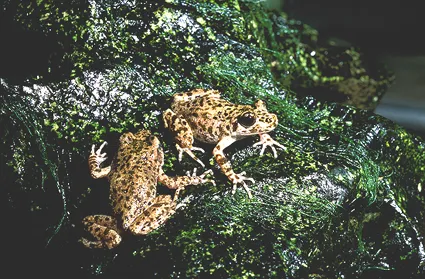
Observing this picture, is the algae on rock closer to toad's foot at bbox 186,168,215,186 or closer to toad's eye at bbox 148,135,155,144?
toad's foot at bbox 186,168,215,186

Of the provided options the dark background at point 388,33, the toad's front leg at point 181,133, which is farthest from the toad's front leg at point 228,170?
the dark background at point 388,33

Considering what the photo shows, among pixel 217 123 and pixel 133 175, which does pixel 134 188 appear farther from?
pixel 217 123

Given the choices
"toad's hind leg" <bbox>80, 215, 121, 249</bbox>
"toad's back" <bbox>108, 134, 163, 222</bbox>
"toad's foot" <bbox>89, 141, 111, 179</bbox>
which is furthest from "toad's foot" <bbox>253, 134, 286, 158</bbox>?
"toad's hind leg" <bbox>80, 215, 121, 249</bbox>

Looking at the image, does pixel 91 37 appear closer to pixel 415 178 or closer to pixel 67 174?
pixel 67 174

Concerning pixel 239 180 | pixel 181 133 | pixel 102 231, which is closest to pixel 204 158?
pixel 181 133

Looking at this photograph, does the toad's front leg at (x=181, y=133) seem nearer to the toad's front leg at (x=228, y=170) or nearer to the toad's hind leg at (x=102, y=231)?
the toad's front leg at (x=228, y=170)

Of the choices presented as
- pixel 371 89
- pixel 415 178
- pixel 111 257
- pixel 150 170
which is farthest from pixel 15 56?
pixel 371 89
